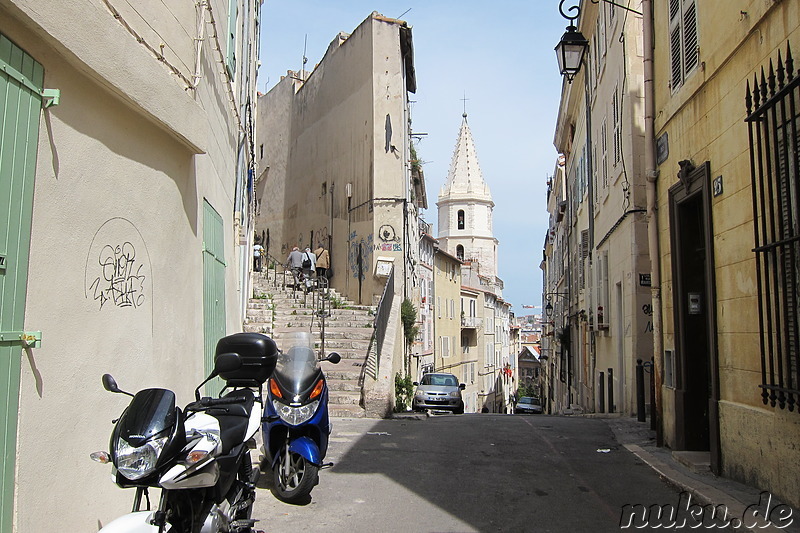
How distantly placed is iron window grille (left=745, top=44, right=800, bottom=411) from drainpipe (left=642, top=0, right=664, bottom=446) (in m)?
3.10

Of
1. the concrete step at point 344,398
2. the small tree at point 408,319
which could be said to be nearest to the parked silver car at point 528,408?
the small tree at point 408,319

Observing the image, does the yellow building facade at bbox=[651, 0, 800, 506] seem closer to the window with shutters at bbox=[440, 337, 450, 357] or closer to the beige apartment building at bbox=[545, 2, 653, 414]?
the beige apartment building at bbox=[545, 2, 653, 414]

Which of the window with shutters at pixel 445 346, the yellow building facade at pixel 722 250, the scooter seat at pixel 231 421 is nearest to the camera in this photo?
the scooter seat at pixel 231 421

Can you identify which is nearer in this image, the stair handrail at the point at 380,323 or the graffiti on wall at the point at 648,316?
the graffiti on wall at the point at 648,316

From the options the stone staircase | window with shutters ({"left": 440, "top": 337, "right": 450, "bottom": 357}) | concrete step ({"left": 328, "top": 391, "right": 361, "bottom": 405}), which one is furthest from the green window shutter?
window with shutters ({"left": 440, "top": 337, "right": 450, "bottom": 357})

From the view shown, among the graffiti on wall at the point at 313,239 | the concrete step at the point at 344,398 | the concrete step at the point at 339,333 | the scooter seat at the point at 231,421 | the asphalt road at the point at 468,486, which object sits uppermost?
the graffiti on wall at the point at 313,239

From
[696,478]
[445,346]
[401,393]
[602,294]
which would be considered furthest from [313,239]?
[445,346]

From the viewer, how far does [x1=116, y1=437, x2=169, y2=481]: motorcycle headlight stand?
127 inches

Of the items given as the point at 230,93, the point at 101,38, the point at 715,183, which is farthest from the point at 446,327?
the point at 101,38

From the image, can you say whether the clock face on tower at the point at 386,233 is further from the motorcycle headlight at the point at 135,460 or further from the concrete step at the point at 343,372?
the motorcycle headlight at the point at 135,460

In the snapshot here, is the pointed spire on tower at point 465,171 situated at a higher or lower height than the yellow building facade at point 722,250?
higher

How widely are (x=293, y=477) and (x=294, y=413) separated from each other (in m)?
0.57

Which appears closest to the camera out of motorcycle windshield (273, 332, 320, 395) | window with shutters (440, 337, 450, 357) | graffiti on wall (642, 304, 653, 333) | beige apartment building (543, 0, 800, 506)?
beige apartment building (543, 0, 800, 506)

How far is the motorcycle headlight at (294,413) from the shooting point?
19.3 feet
